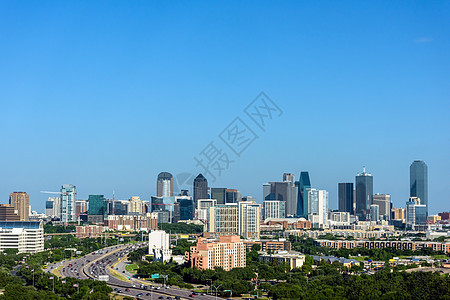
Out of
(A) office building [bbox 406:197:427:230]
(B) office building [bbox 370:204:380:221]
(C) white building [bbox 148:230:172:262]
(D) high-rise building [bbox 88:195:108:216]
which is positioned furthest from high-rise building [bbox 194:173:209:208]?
(C) white building [bbox 148:230:172:262]

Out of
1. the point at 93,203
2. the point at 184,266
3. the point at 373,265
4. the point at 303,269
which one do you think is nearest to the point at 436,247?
the point at 373,265

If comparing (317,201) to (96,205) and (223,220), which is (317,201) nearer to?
(96,205)

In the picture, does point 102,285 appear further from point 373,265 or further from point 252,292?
point 373,265

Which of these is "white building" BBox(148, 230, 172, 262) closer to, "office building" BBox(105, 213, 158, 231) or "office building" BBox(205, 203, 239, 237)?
"office building" BBox(205, 203, 239, 237)

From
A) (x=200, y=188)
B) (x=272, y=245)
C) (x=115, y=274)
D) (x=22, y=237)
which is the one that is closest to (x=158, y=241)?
(x=115, y=274)

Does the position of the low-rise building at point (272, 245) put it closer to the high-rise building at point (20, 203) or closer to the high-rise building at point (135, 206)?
the high-rise building at point (20, 203)

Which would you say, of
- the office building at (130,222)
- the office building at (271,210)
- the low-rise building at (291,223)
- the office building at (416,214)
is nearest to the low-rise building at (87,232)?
the office building at (130,222)
